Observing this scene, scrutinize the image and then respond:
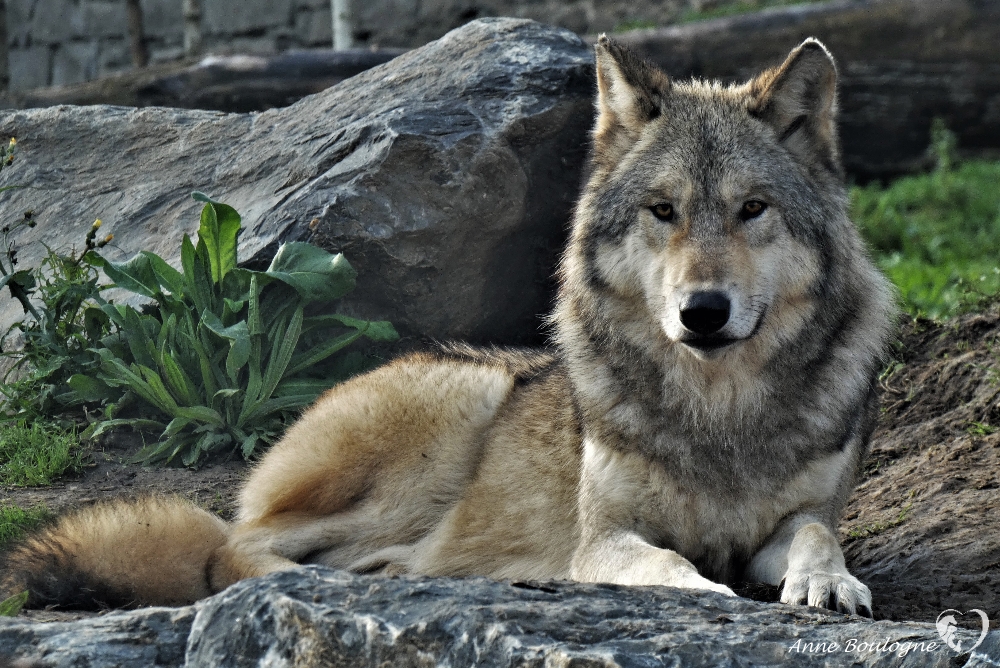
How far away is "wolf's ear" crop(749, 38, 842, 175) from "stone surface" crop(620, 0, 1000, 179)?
607cm

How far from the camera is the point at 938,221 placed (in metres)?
9.62

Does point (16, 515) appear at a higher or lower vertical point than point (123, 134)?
lower

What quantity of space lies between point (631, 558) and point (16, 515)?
107 inches

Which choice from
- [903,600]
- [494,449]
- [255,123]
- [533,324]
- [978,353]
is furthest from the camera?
[255,123]

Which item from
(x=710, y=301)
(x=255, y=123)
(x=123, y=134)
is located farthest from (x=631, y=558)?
(x=123, y=134)

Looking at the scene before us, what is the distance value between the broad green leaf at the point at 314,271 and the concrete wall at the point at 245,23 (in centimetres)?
800

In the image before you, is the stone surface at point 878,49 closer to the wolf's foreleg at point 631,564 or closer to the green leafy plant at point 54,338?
the green leafy plant at point 54,338

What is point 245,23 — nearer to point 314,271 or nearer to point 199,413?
point 314,271

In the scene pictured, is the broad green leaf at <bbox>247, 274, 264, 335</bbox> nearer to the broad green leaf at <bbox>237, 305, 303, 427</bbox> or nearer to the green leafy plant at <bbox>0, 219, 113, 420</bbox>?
the broad green leaf at <bbox>237, 305, 303, 427</bbox>

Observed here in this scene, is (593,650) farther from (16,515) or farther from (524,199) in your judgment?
(524,199)

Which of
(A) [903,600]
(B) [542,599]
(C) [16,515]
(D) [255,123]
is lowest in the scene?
(C) [16,515]

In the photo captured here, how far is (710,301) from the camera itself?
3.37 metres

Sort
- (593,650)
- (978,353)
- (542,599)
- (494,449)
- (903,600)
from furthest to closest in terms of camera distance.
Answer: (978,353) < (494,449) < (903,600) < (542,599) < (593,650)

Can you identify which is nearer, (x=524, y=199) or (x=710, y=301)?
(x=710, y=301)
